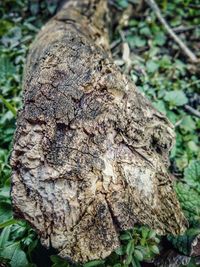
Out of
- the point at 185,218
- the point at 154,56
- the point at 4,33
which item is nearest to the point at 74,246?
the point at 185,218

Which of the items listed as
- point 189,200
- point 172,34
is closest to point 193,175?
point 189,200

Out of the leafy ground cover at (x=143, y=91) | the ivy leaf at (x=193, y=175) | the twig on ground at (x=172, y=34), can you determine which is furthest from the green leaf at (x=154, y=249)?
the twig on ground at (x=172, y=34)

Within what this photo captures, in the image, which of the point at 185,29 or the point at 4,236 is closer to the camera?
the point at 4,236

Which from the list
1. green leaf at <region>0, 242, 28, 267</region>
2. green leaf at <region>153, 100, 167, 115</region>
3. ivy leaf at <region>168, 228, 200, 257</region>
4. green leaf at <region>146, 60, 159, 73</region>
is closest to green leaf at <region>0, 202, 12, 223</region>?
green leaf at <region>0, 242, 28, 267</region>

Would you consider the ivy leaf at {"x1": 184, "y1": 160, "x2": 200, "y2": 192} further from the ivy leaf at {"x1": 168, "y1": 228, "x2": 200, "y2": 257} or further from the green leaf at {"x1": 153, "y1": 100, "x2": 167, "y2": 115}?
the green leaf at {"x1": 153, "y1": 100, "x2": 167, "y2": 115}

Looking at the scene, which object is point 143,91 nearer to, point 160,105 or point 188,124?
point 160,105

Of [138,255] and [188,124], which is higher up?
[138,255]

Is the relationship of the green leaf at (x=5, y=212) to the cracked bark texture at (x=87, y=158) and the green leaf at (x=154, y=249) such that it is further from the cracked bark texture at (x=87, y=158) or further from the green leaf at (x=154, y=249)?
the green leaf at (x=154, y=249)
